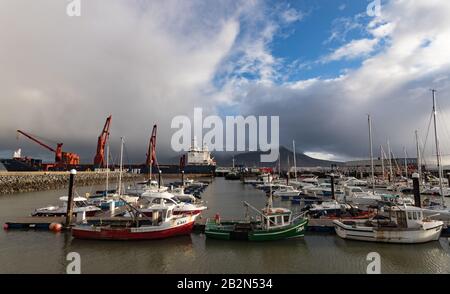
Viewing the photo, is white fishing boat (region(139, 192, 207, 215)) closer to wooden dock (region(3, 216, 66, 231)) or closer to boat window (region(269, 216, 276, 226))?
wooden dock (region(3, 216, 66, 231))

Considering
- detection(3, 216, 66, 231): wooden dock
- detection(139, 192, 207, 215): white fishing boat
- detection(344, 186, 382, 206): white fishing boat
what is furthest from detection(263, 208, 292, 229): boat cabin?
detection(344, 186, 382, 206): white fishing boat

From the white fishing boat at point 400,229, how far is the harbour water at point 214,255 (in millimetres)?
435

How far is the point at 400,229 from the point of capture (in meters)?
18.2

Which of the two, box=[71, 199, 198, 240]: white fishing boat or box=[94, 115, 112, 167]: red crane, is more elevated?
box=[94, 115, 112, 167]: red crane

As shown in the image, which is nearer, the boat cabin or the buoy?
the boat cabin

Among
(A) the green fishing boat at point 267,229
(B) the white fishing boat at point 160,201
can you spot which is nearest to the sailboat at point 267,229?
(A) the green fishing boat at point 267,229

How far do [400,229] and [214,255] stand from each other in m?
12.4

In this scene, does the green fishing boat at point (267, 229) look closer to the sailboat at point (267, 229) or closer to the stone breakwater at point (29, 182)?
the sailboat at point (267, 229)

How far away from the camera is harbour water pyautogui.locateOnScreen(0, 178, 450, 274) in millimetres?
14633

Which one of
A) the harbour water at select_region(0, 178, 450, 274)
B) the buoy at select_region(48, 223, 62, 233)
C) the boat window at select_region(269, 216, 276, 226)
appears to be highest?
the boat window at select_region(269, 216, 276, 226)

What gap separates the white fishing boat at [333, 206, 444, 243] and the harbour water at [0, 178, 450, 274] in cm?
43

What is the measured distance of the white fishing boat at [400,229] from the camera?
18.0m
